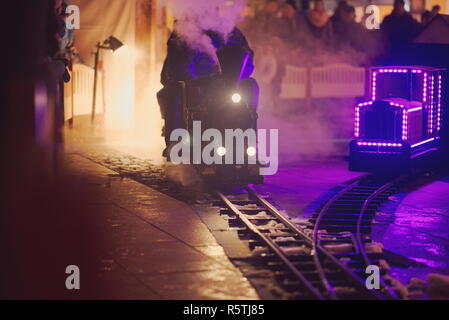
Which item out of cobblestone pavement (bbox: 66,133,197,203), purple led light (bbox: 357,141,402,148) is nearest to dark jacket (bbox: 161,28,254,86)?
cobblestone pavement (bbox: 66,133,197,203)

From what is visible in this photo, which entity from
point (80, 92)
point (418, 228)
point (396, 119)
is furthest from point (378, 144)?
point (80, 92)

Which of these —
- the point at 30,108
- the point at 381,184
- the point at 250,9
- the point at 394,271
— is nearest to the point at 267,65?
the point at 250,9

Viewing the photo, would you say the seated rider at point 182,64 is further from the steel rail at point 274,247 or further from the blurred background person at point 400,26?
the blurred background person at point 400,26

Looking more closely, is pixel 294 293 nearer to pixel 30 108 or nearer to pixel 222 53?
pixel 30 108

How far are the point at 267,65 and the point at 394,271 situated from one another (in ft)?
50.3

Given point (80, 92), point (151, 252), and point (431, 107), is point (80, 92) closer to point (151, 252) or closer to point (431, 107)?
point (431, 107)

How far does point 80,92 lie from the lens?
62.5ft

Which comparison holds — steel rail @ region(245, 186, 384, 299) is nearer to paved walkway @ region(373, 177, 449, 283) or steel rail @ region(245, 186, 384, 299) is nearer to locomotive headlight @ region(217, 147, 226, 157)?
paved walkway @ region(373, 177, 449, 283)

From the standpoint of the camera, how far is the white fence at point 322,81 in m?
24.8

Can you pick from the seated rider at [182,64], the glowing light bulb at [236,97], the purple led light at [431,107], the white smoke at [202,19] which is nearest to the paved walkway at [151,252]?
the glowing light bulb at [236,97]

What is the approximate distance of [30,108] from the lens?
5.88m

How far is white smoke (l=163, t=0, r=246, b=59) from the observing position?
1314cm

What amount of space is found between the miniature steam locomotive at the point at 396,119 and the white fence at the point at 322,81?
9.98m

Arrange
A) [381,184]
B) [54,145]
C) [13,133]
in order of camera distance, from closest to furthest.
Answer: [13,133], [54,145], [381,184]
